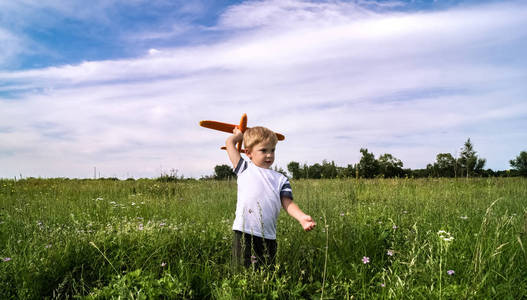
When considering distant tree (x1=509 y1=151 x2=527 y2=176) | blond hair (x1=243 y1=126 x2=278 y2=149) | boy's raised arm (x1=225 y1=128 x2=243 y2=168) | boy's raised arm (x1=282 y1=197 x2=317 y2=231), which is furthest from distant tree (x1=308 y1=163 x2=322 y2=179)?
distant tree (x1=509 y1=151 x2=527 y2=176)

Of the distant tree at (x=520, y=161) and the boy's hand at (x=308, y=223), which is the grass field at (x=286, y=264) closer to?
the boy's hand at (x=308, y=223)

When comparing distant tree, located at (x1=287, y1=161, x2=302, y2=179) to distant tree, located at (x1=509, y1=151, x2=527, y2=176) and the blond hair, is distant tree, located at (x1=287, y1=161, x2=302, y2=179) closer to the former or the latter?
the blond hair

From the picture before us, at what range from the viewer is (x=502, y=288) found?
3.27 meters

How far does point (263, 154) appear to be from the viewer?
11.9 feet

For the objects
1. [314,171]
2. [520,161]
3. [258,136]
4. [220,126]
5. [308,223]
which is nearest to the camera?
[308,223]

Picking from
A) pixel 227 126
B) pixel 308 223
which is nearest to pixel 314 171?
pixel 227 126

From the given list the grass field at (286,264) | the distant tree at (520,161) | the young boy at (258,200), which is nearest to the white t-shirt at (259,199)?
the young boy at (258,200)

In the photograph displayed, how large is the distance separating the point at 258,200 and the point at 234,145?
73 centimetres

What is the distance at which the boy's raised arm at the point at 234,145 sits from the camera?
3781 mm

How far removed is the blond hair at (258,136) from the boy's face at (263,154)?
0.03m

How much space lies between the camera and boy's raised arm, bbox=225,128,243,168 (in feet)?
12.4

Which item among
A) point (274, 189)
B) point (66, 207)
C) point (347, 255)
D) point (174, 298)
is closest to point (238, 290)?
point (174, 298)

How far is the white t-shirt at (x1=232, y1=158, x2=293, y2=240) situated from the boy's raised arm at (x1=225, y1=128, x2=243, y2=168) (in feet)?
0.73

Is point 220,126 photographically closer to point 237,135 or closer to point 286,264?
point 237,135
